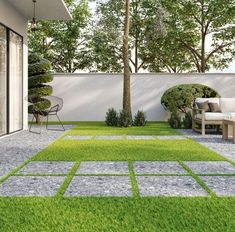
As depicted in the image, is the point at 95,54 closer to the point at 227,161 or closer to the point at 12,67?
the point at 12,67

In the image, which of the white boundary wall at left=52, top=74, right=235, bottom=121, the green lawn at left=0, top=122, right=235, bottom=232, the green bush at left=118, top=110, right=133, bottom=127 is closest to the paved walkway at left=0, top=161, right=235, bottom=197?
the green lawn at left=0, top=122, right=235, bottom=232

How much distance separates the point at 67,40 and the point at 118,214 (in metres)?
16.3

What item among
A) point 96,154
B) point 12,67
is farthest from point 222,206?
point 12,67

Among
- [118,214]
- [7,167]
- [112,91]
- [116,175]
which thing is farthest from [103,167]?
[112,91]

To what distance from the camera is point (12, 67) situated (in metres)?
8.43

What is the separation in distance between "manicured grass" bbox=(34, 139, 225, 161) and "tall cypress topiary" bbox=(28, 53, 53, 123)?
5.17 m

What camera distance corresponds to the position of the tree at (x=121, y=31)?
16.7m

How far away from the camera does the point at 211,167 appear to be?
4273 mm

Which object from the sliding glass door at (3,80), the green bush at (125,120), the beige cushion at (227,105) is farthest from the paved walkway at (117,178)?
the green bush at (125,120)

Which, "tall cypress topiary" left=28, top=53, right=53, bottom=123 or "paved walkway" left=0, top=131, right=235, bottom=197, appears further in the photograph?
"tall cypress topiary" left=28, top=53, right=53, bottom=123

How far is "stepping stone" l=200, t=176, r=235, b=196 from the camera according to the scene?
3113 mm

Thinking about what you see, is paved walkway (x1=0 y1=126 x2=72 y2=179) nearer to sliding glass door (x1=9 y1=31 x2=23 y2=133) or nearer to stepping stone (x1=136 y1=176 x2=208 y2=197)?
sliding glass door (x1=9 y1=31 x2=23 y2=133)

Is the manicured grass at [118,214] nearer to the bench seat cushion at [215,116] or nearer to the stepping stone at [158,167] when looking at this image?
the stepping stone at [158,167]

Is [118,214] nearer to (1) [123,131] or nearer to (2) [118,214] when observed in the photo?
(2) [118,214]
